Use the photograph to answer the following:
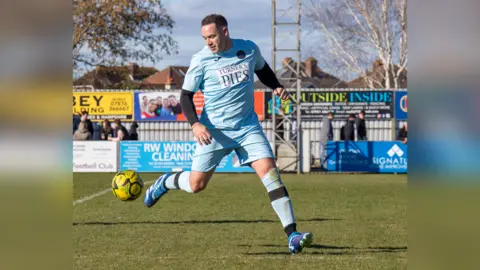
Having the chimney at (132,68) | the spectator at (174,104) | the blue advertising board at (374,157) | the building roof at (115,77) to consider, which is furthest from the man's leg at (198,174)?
the chimney at (132,68)

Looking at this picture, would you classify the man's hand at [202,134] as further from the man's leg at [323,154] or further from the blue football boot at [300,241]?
the man's leg at [323,154]

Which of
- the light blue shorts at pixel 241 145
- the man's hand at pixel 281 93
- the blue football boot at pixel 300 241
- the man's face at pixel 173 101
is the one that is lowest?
the blue football boot at pixel 300 241

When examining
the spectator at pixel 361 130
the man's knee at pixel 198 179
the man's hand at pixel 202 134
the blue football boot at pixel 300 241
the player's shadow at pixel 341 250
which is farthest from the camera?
the spectator at pixel 361 130

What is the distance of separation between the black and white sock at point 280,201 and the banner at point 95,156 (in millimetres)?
17617

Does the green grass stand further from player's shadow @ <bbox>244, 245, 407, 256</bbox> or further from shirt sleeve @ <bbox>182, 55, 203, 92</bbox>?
shirt sleeve @ <bbox>182, 55, 203, 92</bbox>

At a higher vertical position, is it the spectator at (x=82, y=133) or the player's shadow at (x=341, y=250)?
the spectator at (x=82, y=133)

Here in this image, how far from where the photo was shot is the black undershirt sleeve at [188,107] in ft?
25.2

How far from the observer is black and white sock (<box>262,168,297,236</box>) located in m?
7.42
